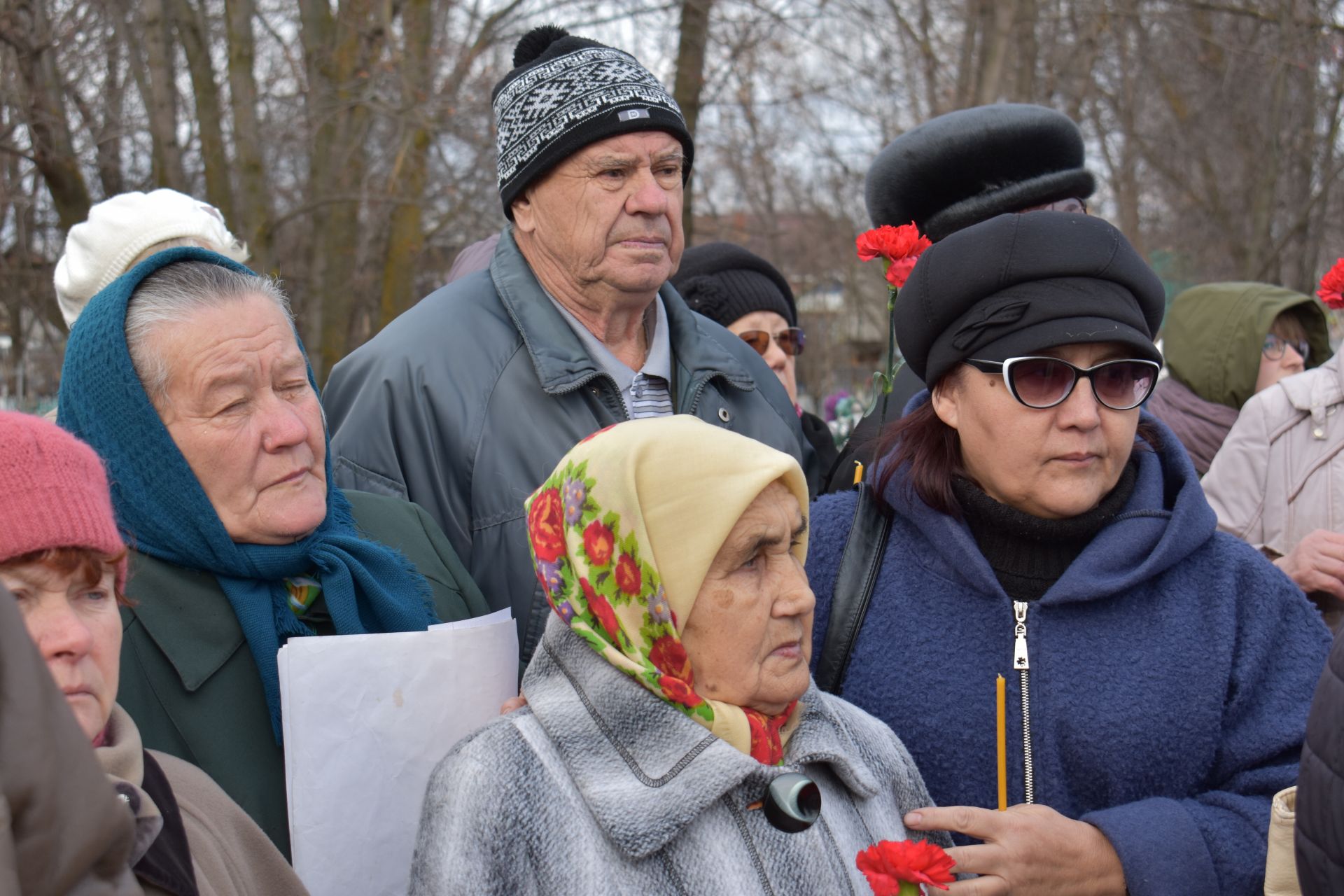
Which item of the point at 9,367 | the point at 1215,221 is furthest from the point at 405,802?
the point at 1215,221

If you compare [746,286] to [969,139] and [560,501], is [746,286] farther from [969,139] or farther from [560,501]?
[560,501]

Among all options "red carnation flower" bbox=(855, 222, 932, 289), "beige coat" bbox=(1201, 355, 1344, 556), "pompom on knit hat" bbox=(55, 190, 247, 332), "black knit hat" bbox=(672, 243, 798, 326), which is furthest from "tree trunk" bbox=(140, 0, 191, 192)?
"beige coat" bbox=(1201, 355, 1344, 556)

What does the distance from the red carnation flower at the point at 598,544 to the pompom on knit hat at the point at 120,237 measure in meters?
1.70

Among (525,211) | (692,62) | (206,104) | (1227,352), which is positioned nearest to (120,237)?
(525,211)

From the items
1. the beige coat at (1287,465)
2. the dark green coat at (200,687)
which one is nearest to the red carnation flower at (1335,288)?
the beige coat at (1287,465)

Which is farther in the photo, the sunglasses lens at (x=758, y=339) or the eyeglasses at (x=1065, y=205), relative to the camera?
the sunglasses lens at (x=758, y=339)

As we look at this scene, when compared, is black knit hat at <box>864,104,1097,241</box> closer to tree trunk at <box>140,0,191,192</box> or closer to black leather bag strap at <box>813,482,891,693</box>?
→ black leather bag strap at <box>813,482,891,693</box>

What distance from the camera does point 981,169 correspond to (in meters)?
3.44

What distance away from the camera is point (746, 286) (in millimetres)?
5027

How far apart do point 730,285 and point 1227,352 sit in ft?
6.10

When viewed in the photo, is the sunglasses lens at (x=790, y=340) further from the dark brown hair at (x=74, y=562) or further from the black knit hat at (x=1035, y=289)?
the dark brown hair at (x=74, y=562)

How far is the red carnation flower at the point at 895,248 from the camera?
3172 millimetres

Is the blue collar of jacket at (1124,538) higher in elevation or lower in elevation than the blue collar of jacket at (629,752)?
higher

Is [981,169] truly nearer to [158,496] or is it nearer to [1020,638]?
[1020,638]
